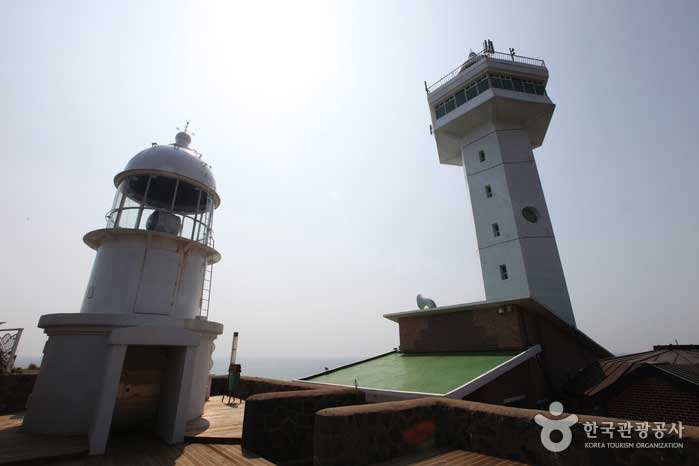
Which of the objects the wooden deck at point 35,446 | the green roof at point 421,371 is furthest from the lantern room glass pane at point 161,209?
the green roof at point 421,371

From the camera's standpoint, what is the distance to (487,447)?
617 cm

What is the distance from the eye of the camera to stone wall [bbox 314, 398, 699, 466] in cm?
504

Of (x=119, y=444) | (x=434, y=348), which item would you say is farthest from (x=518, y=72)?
(x=119, y=444)

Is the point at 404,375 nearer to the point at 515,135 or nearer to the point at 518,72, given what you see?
the point at 515,135

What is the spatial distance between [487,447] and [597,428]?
2.04m

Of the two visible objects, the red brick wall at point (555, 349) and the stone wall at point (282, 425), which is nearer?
the stone wall at point (282, 425)

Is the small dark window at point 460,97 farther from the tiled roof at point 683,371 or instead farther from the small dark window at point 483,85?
the tiled roof at point 683,371

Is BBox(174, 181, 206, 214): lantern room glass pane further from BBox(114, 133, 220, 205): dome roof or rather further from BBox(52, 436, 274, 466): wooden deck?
BBox(52, 436, 274, 466): wooden deck

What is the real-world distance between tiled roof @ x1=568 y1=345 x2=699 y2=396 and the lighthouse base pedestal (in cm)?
1407

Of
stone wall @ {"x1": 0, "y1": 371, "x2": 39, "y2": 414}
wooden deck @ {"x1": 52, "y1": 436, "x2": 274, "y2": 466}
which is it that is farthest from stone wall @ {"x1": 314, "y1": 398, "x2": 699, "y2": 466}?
stone wall @ {"x1": 0, "y1": 371, "x2": 39, "y2": 414}

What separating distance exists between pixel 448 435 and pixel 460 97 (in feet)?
86.0

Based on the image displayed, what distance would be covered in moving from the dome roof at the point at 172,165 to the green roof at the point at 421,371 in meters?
10.5

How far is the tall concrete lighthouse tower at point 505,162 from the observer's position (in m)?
20.6

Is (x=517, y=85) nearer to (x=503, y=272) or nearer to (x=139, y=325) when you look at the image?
(x=503, y=272)
